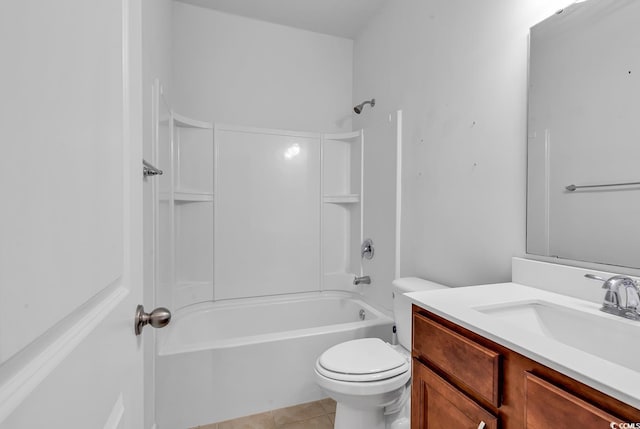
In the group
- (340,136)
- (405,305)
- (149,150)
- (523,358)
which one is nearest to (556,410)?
(523,358)

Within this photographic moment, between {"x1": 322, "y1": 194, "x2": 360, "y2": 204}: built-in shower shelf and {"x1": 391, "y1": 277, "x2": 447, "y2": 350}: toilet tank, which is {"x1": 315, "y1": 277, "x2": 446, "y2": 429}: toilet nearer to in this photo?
{"x1": 391, "y1": 277, "x2": 447, "y2": 350}: toilet tank

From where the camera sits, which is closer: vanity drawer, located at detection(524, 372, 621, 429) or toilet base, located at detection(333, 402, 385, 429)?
vanity drawer, located at detection(524, 372, 621, 429)

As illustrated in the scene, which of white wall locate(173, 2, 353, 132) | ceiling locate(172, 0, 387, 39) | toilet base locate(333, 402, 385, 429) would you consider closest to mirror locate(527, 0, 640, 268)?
toilet base locate(333, 402, 385, 429)

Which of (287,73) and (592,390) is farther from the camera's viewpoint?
(287,73)

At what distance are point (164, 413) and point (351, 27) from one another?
3.02 m

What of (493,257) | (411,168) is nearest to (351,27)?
(411,168)

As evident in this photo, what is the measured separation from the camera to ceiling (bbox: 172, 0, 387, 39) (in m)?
2.31

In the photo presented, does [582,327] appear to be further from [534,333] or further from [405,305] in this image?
[405,305]

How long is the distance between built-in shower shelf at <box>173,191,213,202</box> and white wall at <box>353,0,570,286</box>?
1452mm

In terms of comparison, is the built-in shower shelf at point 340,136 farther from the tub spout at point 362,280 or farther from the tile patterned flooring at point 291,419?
the tile patterned flooring at point 291,419

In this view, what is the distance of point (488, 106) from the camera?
4.83 ft

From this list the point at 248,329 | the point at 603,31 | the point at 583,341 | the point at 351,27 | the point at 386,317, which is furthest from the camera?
the point at 351,27

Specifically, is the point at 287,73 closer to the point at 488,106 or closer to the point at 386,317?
the point at 488,106

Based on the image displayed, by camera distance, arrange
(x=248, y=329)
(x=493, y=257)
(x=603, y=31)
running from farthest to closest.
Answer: (x=248, y=329) < (x=493, y=257) < (x=603, y=31)
